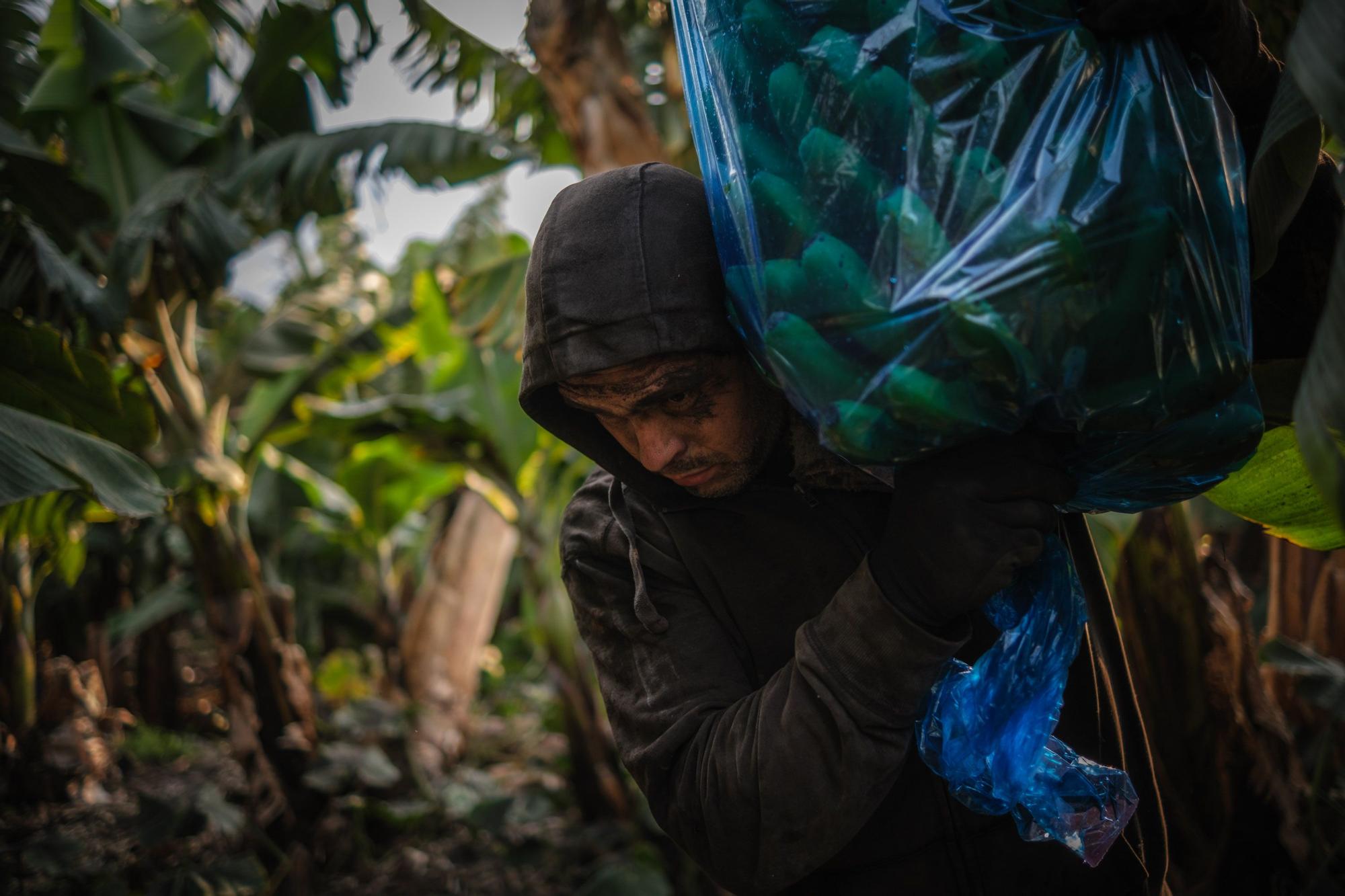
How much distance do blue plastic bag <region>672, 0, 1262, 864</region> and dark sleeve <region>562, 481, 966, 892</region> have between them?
0.18 metres

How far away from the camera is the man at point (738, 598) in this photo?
816 mm

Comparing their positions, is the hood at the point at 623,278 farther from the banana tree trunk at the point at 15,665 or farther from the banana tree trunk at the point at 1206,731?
the banana tree trunk at the point at 15,665

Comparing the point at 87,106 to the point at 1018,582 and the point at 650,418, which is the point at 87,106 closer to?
the point at 650,418

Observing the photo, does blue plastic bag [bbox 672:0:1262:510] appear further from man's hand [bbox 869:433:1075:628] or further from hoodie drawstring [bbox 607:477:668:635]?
hoodie drawstring [bbox 607:477:668:635]

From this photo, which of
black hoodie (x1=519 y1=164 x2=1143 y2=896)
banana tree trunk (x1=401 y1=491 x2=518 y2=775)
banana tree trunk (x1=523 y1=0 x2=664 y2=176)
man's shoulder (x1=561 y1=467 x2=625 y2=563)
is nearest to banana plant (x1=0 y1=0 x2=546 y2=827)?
banana tree trunk (x1=523 y1=0 x2=664 y2=176)

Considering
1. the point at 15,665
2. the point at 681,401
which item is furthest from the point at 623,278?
the point at 15,665

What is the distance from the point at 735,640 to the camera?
3.45ft

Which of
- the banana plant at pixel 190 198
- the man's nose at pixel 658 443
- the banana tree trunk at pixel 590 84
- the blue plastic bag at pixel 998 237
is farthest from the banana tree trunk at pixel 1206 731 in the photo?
the banana plant at pixel 190 198

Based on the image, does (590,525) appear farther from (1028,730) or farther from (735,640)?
(1028,730)

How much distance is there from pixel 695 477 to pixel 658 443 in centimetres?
6

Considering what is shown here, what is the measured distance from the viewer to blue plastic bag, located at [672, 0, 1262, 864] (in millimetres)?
690

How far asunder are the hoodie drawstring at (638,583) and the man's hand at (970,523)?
0.30 metres

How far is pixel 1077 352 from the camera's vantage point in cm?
69

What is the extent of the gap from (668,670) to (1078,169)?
65 cm
